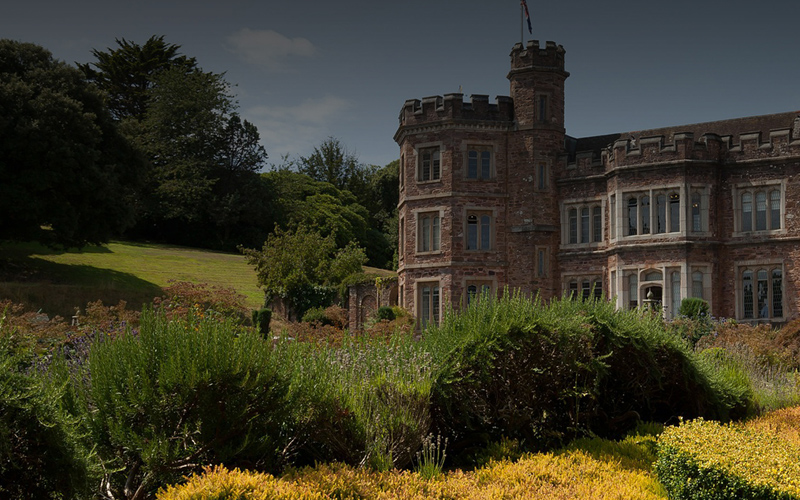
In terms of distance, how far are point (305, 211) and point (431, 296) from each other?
27.5 metres

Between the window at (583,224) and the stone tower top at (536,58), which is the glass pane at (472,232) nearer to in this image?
the window at (583,224)

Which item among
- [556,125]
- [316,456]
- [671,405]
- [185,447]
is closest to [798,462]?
[671,405]

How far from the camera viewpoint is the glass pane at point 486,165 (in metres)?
32.4

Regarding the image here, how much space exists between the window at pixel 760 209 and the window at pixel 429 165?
1188cm

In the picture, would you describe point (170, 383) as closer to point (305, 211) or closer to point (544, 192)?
point (544, 192)

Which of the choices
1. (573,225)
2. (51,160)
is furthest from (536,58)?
(51,160)

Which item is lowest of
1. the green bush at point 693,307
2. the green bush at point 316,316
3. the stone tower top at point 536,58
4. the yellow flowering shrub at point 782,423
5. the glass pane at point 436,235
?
the green bush at point 316,316

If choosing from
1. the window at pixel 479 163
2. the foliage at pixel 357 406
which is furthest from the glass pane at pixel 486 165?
the foliage at pixel 357 406

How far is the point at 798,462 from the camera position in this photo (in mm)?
7348

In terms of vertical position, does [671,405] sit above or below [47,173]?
below

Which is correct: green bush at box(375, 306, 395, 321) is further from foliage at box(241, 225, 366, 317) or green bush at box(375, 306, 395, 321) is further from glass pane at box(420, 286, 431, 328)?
foliage at box(241, 225, 366, 317)

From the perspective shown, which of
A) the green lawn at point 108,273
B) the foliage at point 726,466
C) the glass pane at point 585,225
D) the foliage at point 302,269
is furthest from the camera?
the foliage at point 302,269

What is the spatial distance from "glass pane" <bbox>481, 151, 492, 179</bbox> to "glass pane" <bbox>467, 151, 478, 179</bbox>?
0.27 meters

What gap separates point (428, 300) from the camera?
32.2 meters
